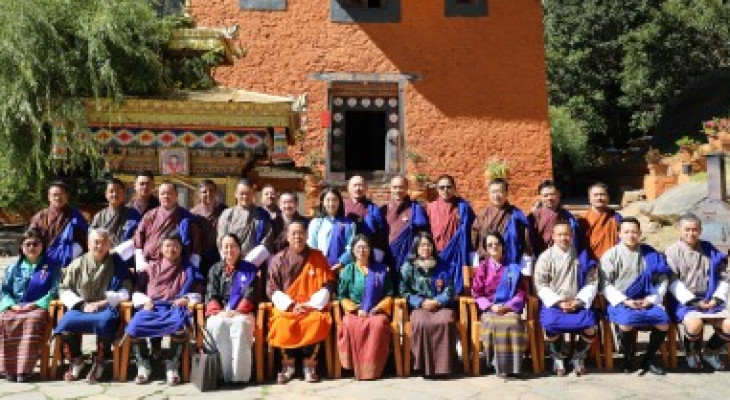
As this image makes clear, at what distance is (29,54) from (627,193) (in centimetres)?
1141

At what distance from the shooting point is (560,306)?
190 inches

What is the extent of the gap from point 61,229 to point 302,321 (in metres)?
2.10

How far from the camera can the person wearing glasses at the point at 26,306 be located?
470 cm

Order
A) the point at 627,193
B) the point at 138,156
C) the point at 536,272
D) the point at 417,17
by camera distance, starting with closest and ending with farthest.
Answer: the point at 536,272 → the point at 138,156 → the point at 417,17 → the point at 627,193

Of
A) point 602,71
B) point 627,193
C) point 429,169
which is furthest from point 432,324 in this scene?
point 602,71

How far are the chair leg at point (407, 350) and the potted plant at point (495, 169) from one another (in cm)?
712

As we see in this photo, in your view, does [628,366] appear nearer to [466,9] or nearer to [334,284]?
[334,284]

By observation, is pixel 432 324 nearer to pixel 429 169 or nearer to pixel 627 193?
pixel 429 169

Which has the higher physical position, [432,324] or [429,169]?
[429,169]

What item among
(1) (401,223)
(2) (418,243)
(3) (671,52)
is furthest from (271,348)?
(3) (671,52)

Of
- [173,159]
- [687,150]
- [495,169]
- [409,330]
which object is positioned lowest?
[409,330]

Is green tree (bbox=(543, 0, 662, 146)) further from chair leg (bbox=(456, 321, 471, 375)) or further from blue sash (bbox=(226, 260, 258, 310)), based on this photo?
blue sash (bbox=(226, 260, 258, 310))

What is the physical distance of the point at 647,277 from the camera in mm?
4949

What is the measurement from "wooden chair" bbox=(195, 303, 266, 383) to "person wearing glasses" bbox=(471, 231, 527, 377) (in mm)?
1577
